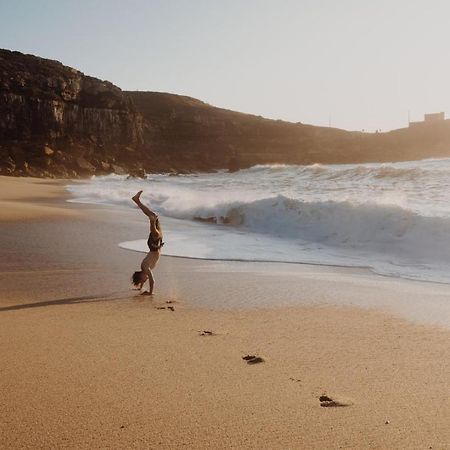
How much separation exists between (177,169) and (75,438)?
287ft

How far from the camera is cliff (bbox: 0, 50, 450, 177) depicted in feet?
210

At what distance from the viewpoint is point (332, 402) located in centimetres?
301

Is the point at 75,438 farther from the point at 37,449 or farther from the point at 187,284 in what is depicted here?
the point at 187,284

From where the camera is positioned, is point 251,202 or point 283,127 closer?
point 251,202

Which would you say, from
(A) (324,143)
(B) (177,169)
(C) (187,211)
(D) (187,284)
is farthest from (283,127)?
(D) (187,284)

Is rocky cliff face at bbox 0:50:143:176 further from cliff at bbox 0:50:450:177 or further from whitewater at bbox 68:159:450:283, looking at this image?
whitewater at bbox 68:159:450:283

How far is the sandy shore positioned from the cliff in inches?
1906

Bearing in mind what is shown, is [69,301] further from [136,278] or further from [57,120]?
[57,120]

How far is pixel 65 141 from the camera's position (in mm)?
68875

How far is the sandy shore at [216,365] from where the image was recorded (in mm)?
2572

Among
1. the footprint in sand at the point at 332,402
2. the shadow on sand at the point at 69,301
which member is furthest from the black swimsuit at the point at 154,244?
the footprint in sand at the point at 332,402

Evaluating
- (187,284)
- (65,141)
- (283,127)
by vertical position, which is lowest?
(187,284)

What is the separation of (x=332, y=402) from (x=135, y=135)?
280 ft

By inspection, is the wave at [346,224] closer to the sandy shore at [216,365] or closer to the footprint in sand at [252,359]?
the sandy shore at [216,365]
